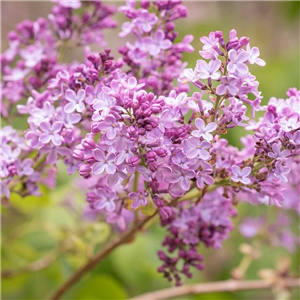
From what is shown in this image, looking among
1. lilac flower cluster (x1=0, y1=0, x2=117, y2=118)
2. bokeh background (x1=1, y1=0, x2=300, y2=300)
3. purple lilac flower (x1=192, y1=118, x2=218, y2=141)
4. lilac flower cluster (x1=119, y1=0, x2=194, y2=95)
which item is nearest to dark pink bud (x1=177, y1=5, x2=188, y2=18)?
lilac flower cluster (x1=119, y1=0, x2=194, y2=95)

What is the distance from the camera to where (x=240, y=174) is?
84 cm

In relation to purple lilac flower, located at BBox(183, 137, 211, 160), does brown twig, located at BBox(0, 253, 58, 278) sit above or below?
below

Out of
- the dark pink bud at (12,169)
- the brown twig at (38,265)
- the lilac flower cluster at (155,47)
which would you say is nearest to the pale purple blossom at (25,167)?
the dark pink bud at (12,169)

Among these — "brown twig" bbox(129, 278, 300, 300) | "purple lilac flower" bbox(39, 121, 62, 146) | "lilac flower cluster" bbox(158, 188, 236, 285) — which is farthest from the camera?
"brown twig" bbox(129, 278, 300, 300)

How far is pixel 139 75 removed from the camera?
107 centimetres

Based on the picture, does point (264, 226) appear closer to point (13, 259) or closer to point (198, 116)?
point (13, 259)

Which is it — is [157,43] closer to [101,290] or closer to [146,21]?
[146,21]

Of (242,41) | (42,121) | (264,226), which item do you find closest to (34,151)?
(42,121)

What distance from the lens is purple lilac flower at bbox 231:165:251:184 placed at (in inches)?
32.9

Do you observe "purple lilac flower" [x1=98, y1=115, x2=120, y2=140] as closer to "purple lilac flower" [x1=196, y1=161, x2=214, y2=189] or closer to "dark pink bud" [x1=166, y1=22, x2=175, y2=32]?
"purple lilac flower" [x1=196, y1=161, x2=214, y2=189]

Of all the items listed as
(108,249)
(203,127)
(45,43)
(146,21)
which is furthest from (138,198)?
(45,43)

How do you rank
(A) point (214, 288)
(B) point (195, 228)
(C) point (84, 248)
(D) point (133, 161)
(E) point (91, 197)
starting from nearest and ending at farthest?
(D) point (133, 161) < (E) point (91, 197) < (B) point (195, 228) < (C) point (84, 248) < (A) point (214, 288)

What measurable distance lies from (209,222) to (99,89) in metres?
0.32

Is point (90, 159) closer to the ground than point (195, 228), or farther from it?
farther from it
